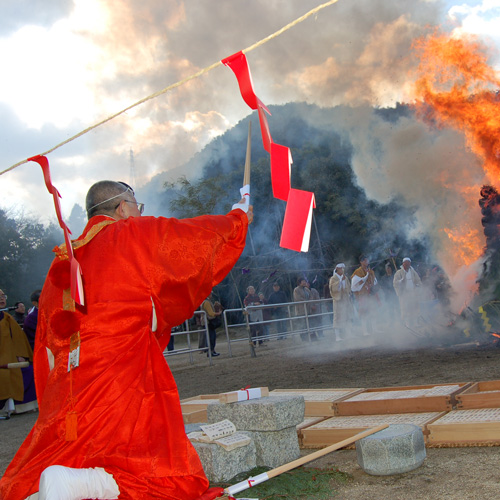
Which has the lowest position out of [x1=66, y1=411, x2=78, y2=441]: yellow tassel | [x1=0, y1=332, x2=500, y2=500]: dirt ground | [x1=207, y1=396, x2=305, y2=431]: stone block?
[x1=0, y1=332, x2=500, y2=500]: dirt ground

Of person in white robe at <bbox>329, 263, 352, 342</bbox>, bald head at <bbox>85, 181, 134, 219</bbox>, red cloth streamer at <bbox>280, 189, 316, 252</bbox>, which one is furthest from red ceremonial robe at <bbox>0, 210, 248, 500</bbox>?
person in white robe at <bbox>329, 263, 352, 342</bbox>

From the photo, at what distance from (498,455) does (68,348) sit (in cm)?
267

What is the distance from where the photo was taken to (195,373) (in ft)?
36.4

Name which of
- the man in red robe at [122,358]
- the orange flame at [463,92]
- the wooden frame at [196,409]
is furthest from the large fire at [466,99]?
the man in red robe at [122,358]

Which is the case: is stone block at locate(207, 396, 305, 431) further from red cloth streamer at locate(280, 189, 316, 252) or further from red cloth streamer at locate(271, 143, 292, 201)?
red cloth streamer at locate(271, 143, 292, 201)

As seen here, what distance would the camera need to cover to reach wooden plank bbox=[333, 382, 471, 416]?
441 cm

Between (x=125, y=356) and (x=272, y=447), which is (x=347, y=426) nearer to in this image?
(x=272, y=447)

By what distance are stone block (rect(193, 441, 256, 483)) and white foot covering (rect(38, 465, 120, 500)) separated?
1163 mm

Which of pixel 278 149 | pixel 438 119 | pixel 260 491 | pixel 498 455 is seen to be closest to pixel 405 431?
pixel 498 455

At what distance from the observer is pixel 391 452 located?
11.1 feet

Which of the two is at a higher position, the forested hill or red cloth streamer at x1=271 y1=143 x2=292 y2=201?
the forested hill

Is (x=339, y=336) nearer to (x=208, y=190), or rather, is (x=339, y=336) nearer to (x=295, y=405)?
(x=295, y=405)

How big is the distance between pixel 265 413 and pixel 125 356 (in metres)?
1.47

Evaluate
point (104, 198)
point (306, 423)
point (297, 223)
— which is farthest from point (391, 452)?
point (104, 198)
